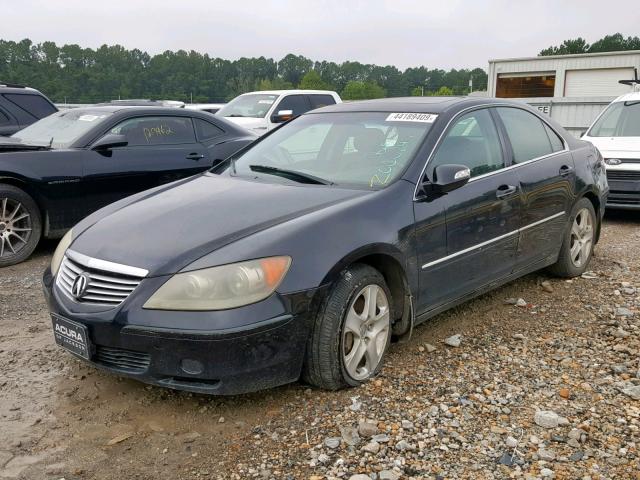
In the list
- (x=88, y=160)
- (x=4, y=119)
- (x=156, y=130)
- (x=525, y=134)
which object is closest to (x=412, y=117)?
(x=525, y=134)

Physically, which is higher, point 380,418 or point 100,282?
point 100,282

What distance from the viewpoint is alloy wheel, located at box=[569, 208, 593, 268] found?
17.6 feet

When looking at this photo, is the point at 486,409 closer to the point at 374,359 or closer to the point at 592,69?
the point at 374,359

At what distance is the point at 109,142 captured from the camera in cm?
644

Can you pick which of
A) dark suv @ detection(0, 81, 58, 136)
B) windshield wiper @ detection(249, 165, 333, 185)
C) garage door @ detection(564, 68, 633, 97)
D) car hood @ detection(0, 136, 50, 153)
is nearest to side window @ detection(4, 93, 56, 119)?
dark suv @ detection(0, 81, 58, 136)

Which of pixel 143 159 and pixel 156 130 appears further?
pixel 156 130

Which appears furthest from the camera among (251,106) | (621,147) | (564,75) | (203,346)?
(564,75)

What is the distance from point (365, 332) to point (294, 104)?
10237 millimetres

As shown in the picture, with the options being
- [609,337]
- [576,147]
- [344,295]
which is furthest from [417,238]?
[576,147]

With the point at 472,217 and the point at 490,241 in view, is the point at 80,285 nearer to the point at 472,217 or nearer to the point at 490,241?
the point at 472,217

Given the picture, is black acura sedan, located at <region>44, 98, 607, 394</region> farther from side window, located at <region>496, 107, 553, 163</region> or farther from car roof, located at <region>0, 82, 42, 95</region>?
car roof, located at <region>0, 82, 42, 95</region>

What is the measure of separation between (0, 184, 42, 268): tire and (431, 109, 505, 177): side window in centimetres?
408

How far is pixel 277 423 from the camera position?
3.07 meters

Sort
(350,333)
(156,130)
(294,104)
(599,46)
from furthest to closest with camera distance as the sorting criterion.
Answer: (599,46) → (294,104) → (156,130) → (350,333)
